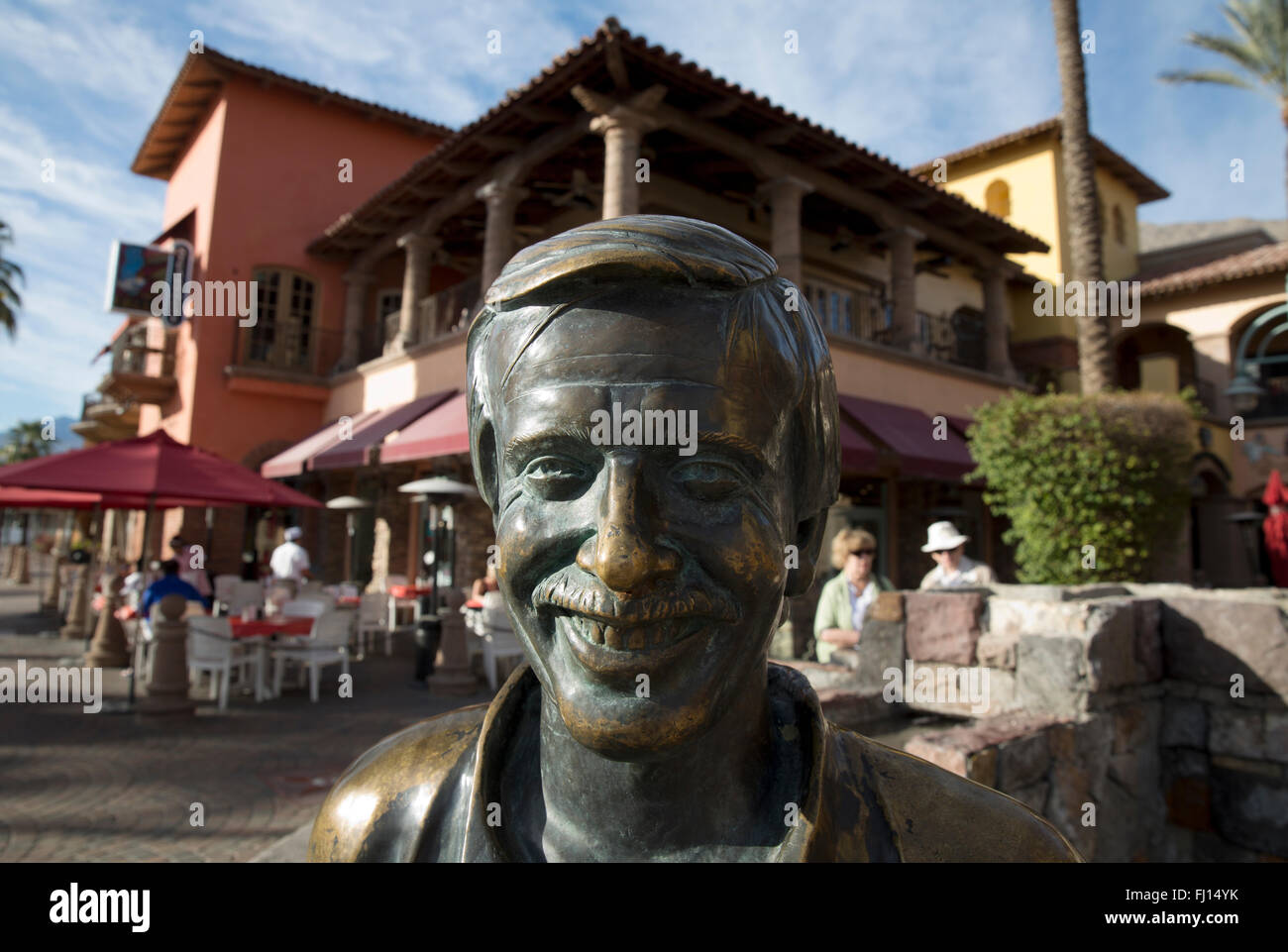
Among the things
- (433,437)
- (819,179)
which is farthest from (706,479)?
(819,179)

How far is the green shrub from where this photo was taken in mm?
6754

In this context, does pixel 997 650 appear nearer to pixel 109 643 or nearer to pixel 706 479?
pixel 706 479

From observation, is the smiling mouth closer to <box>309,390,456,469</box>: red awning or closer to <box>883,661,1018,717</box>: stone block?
<box>883,661,1018,717</box>: stone block

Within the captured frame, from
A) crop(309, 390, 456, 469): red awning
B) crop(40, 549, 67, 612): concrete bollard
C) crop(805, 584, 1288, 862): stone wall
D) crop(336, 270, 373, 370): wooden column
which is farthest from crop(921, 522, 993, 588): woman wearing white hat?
crop(40, 549, 67, 612): concrete bollard

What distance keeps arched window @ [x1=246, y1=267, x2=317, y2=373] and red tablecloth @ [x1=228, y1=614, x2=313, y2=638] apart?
993 centimetres

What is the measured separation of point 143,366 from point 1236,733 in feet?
66.6

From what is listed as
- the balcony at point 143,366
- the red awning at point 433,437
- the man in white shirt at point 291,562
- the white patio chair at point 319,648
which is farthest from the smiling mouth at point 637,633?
the balcony at point 143,366

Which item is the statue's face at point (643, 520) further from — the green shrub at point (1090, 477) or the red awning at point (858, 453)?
the red awning at point (858, 453)

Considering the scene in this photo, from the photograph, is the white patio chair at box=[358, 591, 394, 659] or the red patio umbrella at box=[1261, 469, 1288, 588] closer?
the red patio umbrella at box=[1261, 469, 1288, 588]

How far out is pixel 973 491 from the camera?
51.4 feet

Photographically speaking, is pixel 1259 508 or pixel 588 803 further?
pixel 1259 508

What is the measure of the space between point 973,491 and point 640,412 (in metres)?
16.4
